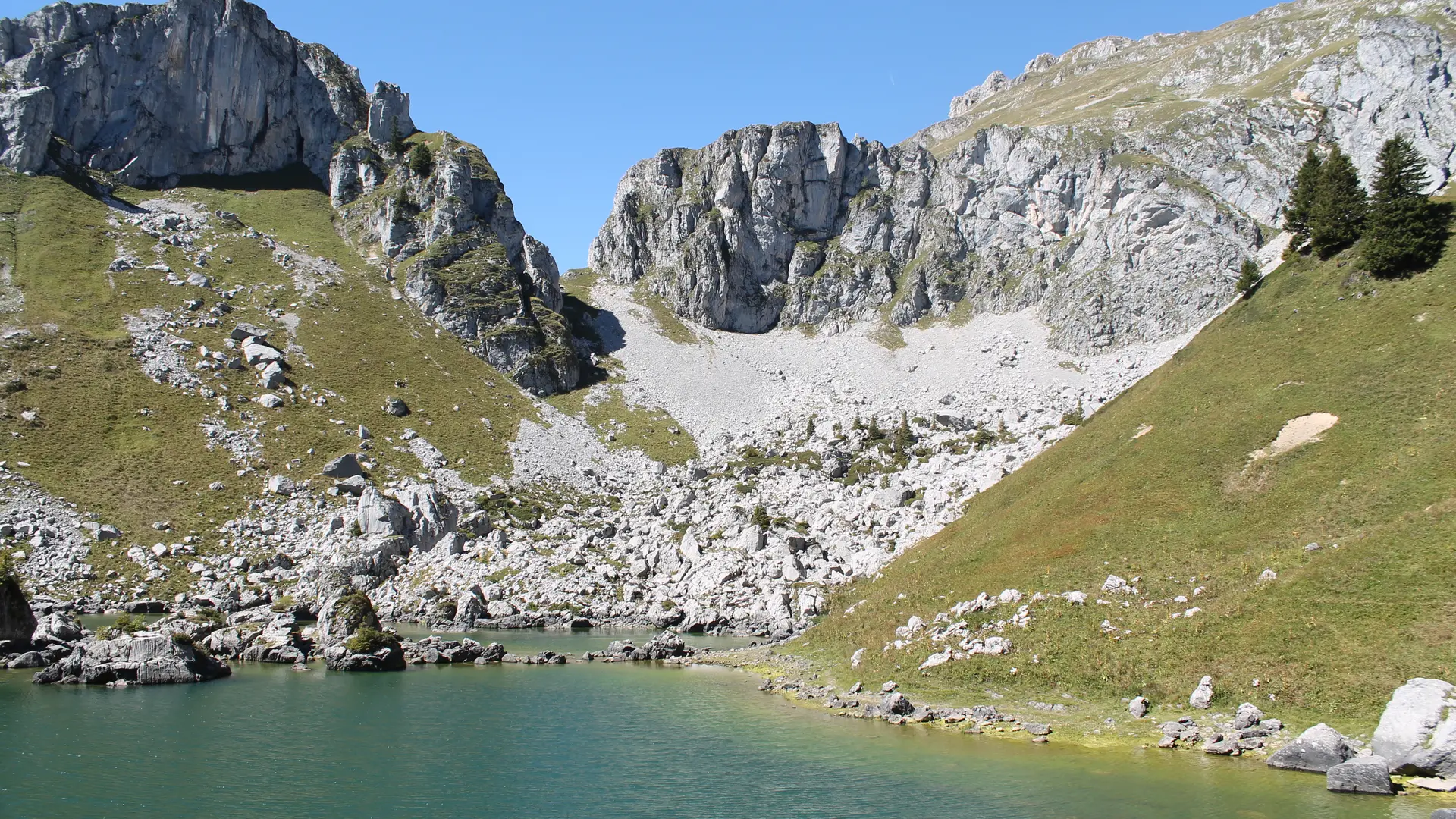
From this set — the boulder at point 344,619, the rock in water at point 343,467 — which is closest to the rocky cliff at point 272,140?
the rock in water at point 343,467

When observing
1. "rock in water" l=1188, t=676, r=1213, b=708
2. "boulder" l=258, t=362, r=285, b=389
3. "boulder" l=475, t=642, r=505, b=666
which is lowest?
"boulder" l=475, t=642, r=505, b=666

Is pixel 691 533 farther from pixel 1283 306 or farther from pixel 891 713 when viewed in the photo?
pixel 1283 306

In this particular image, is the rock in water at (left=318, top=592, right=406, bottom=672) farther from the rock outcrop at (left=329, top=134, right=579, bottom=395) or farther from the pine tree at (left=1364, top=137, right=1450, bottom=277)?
the rock outcrop at (left=329, top=134, right=579, bottom=395)

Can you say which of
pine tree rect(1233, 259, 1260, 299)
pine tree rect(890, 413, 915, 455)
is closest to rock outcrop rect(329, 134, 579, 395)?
pine tree rect(890, 413, 915, 455)

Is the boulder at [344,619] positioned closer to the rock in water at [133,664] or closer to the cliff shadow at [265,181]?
the rock in water at [133,664]

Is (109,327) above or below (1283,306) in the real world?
above

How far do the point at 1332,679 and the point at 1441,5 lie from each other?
691 ft

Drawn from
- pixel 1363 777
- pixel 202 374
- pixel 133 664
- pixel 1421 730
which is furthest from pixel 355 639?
pixel 202 374

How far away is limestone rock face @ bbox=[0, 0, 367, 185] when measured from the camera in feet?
481

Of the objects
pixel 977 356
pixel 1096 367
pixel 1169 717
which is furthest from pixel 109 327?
pixel 1096 367

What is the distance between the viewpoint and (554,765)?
1266 inches

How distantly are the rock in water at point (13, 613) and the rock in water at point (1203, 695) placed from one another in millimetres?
68995

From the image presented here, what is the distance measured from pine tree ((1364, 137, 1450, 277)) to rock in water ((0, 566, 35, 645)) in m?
93.6

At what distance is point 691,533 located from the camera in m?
88.6
